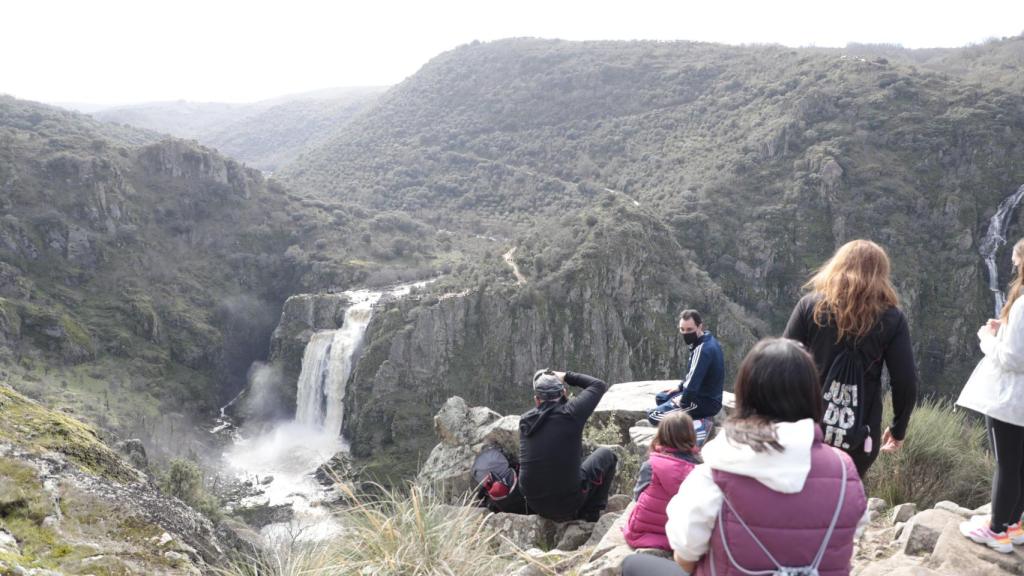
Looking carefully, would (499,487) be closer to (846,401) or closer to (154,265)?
(846,401)

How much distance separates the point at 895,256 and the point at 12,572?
172ft

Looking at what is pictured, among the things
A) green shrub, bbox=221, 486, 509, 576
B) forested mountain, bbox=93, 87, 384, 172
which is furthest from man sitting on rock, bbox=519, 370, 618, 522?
forested mountain, bbox=93, 87, 384, 172

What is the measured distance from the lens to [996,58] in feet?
250

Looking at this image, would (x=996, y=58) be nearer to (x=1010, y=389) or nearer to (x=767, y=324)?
(x=767, y=324)

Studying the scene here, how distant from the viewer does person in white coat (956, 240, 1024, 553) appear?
3174 mm

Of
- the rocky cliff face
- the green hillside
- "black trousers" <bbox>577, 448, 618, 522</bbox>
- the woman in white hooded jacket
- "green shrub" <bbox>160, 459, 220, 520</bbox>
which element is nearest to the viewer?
the woman in white hooded jacket

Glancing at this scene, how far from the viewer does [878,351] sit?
328cm

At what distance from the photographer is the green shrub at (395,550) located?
326 cm

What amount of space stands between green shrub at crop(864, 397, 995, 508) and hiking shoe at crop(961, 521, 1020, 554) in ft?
5.73

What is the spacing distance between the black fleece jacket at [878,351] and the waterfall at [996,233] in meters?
51.2

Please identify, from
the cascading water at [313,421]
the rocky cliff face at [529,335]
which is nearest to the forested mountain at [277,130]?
the cascading water at [313,421]

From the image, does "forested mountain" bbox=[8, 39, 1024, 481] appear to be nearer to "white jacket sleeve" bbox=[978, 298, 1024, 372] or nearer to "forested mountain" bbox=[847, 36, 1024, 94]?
"forested mountain" bbox=[847, 36, 1024, 94]

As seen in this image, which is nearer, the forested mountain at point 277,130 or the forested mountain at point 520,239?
the forested mountain at point 520,239

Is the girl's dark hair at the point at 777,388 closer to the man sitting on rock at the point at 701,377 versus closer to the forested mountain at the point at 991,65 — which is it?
the man sitting on rock at the point at 701,377
